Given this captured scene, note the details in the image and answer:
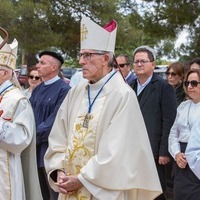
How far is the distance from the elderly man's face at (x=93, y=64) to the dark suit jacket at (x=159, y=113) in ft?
5.18

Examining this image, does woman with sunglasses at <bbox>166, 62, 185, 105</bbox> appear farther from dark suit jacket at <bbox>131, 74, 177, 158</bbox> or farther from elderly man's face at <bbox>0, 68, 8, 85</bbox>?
elderly man's face at <bbox>0, 68, 8, 85</bbox>

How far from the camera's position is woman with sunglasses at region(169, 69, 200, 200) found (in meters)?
4.13

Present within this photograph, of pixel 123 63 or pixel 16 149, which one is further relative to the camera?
pixel 123 63

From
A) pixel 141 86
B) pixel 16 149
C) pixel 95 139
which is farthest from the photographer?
pixel 141 86

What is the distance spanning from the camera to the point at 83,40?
3645 mm

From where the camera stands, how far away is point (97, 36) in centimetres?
358

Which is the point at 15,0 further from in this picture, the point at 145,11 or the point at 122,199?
the point at 122,199

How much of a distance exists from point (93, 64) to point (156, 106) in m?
1.71

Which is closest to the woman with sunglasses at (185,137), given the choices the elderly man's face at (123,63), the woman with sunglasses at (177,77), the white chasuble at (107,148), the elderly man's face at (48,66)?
the white chasuble at (107,148)

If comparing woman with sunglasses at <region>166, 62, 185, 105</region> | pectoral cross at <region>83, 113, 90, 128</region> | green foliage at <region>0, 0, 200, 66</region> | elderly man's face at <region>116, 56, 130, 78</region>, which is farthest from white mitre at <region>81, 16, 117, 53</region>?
green foliage at <region>0, 0, 200, 66</region>

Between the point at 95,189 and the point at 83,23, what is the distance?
51.2 inches

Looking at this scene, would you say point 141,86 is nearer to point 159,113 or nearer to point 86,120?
point 159,113

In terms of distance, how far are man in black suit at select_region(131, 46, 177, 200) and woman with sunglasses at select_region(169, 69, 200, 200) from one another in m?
0.29

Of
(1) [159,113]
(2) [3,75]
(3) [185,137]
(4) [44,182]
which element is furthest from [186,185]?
(2) [3,75]
